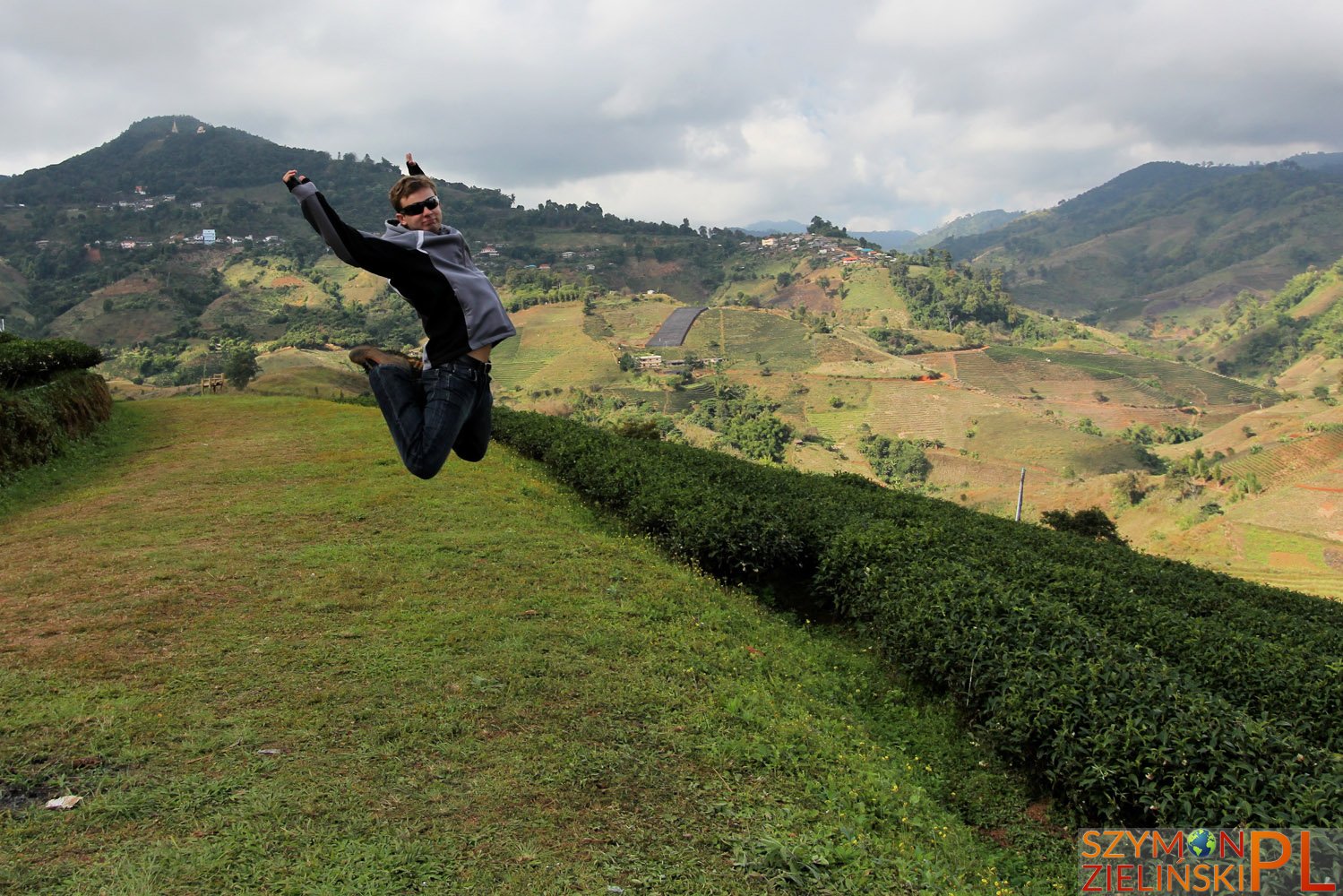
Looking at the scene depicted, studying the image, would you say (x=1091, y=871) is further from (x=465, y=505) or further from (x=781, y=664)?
(x=465, y=505)

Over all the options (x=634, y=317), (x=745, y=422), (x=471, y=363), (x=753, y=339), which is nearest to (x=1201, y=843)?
(x=471, y=363)

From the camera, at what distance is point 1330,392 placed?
339 feet

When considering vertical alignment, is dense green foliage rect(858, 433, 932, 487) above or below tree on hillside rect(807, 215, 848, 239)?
below

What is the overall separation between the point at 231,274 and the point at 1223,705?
141969mm

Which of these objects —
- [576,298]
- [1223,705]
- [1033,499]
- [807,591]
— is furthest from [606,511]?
[576,298]

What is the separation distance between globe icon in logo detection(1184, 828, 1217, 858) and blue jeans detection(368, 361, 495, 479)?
4881 millimetres

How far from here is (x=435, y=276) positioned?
4.15 meters

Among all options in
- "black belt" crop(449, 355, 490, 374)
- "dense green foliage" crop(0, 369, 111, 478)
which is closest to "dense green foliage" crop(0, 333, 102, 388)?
"dense green foliage" crop(0, 369, 111, 478)

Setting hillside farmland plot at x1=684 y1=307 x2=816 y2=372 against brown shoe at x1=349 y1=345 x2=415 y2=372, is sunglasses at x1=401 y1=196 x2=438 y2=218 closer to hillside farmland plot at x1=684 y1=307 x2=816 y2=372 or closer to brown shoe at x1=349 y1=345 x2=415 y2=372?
brown shoe at x1=349 y1=345 x2=415 y2=372

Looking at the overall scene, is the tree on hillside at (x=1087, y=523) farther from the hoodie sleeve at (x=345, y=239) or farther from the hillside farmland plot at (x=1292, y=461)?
the hillside farmland plot at (x=1292, y=461)

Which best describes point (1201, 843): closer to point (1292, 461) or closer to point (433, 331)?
point (433, 331)

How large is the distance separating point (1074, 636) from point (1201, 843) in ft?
7.85

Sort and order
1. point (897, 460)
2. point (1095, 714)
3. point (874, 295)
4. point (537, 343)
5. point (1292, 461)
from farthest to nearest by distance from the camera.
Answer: point (874, 295)
point (537, 343)
point (897, 460)
point (1292, 461)
point (1095, 714)

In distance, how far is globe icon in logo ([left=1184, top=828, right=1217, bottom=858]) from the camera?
14.5ft
